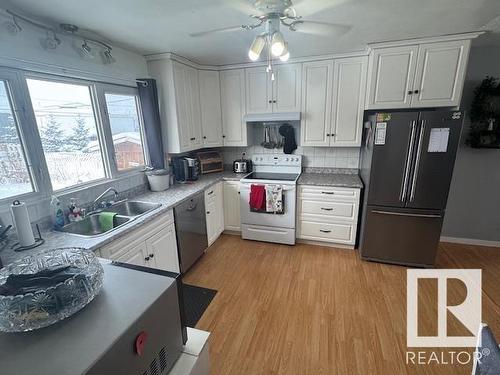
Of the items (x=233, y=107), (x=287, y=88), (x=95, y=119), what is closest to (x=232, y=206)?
(x=233, y=107)

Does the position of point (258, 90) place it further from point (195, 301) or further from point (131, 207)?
point (195, 301)

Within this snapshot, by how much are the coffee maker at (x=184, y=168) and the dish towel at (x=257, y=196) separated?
0.80 metres

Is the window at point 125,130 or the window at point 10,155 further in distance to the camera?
the window at point 125,130

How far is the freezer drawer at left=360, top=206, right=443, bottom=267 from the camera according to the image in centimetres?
253

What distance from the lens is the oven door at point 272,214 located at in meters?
3.00

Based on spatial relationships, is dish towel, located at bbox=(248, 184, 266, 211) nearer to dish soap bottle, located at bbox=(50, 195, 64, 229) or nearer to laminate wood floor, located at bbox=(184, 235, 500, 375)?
laminate wood floor, located at bbox=(184, 235, 500, 375)

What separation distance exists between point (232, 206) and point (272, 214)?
1.96 ft

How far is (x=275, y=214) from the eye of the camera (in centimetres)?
312

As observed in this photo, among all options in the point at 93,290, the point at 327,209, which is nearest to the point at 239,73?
the point at 327,209

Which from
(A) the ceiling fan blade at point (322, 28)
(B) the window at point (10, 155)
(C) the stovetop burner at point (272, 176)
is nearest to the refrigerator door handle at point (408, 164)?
(A) the ceiling fan blade at point (322, 28)

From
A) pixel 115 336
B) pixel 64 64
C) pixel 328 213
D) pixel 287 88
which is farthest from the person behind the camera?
pixel 287 88

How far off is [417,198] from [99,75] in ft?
10.8

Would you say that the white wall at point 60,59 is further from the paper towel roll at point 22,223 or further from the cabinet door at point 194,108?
the paper towel roll at point 22,223

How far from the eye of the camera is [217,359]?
1.71 meters
